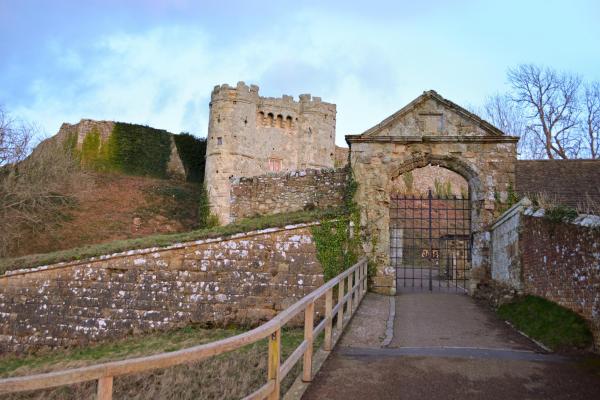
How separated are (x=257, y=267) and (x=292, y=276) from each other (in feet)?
2.69

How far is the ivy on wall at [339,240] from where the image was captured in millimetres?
10766

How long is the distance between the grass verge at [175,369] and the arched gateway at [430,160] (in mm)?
3558

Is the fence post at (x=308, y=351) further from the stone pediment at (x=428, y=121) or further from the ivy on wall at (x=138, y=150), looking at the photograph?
the ivy on wall at (x=138, y=150)

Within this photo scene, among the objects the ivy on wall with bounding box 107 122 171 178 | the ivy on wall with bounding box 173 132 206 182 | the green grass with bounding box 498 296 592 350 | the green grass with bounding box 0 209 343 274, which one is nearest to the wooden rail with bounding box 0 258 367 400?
the green grass with bounding box 498 296 592 350

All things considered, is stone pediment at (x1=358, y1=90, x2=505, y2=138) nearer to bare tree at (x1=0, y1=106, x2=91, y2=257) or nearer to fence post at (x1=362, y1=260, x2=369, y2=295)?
fence post at (x1=362, y1=260, x2=369, y2=295)

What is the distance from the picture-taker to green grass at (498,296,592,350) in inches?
240

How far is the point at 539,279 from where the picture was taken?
7.71 meters

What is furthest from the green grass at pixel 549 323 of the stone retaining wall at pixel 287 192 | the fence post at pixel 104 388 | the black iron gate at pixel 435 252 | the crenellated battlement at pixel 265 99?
the crenellated battlement at pixel 265 99

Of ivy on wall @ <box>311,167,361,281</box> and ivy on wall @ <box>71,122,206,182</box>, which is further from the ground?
ivy on wall @ <box>71,122,206,182</box>

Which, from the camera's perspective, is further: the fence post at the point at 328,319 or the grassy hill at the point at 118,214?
the grassy hill at the point at 118,214

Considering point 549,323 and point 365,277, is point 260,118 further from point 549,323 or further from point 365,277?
point 549,323

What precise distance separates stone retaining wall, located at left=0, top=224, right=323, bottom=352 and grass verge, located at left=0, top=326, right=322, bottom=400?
0.44 metres

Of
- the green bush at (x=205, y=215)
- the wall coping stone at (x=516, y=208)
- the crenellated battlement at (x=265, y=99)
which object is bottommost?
the wall coping stone at (x=516, y=208)

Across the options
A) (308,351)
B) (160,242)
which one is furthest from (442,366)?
(160,242)
